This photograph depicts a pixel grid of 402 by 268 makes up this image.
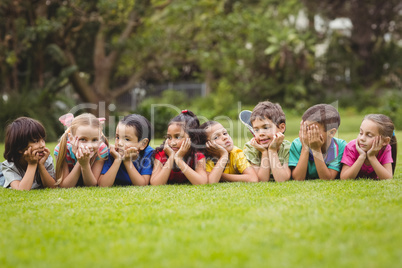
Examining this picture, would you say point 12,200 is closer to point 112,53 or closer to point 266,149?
point 266,149

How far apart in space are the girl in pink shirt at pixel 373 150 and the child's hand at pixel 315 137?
442mm

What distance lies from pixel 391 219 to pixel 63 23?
14.6m

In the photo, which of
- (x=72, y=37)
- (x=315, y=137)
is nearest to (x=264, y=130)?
(x=315, y=137)

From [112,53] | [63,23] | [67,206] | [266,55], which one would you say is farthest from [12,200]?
[266,55]

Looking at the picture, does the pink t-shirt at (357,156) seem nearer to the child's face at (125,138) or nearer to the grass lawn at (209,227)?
the grass lawn at (209,227)

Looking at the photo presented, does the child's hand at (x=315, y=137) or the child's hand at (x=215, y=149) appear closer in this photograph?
the child's hand at (x=315, y=137)

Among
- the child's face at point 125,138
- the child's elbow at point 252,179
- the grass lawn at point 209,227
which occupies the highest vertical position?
the child's face at point 125,138

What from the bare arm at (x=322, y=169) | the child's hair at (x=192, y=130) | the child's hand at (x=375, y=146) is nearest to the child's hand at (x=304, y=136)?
the bare arm at (x=322, y=169)

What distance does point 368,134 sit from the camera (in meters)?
4.76

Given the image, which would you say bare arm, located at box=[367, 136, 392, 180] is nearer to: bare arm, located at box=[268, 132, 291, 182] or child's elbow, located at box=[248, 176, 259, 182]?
bare arm, located at box=[268, 132, 291, 182]

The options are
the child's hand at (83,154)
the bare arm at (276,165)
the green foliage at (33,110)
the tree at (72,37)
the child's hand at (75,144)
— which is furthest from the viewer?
the tree at (72,37)

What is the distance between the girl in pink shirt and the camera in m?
4.70

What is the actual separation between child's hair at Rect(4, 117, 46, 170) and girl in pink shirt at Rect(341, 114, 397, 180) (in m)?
3.63

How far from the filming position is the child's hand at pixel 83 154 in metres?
4.56
